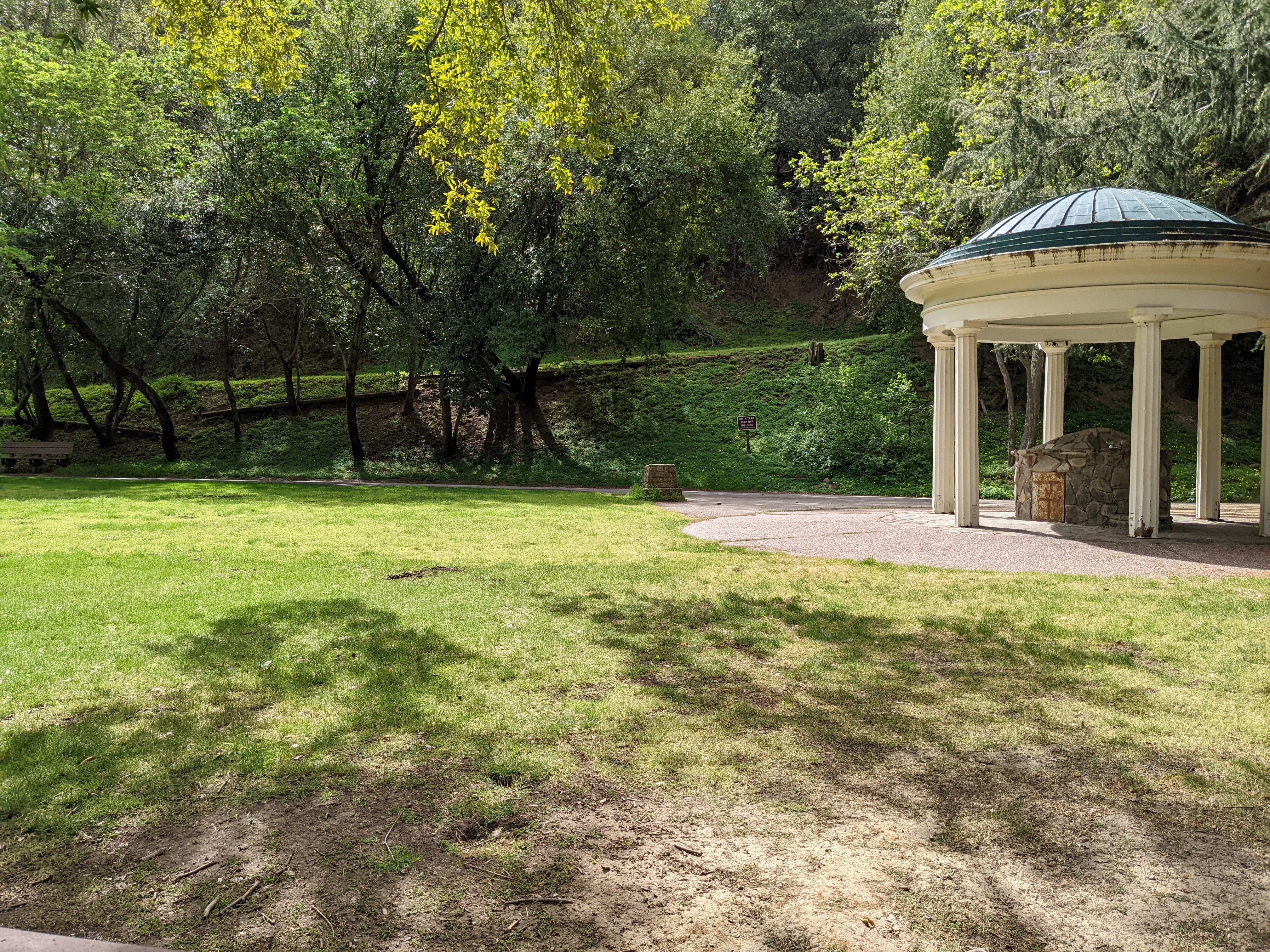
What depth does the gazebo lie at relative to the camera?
434 inches

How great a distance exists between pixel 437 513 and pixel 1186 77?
46.8 ft

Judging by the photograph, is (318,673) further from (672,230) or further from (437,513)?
(672,230)

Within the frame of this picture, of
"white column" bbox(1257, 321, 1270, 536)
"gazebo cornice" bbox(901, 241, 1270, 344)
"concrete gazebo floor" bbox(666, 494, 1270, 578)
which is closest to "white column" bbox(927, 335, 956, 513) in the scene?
"concrete gazebo floor" bbox(666, 494, 1270, 578)

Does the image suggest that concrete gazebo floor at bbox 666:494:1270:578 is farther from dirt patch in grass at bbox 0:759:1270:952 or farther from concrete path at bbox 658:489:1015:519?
dirt patch in grass at bbox 0:759:1270:952

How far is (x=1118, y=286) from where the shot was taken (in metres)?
11.4

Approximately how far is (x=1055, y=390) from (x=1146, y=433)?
15.4 ft

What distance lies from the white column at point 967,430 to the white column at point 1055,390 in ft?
12.7

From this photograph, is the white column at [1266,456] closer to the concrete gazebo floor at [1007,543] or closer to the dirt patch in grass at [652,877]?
the concrete gazebo floor at [1007,543]

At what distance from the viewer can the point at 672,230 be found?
90.5 feet

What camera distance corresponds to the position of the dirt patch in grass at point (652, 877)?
2.96m

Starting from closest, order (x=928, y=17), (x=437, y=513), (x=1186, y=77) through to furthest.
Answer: (x=1186, y=77)
(x=437, y=513)
(x=928, y=17)

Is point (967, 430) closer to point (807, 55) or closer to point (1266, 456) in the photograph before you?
point (1266, 456)

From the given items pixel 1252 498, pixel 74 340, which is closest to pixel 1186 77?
pixel 1252 498

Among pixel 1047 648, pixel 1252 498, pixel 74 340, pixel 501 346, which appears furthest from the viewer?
pixel 74 340
